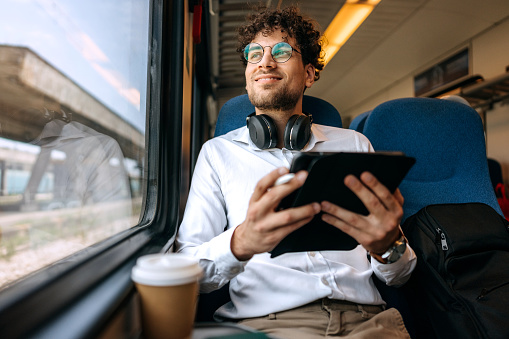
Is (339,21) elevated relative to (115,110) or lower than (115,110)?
elevated

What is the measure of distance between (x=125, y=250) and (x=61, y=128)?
38 cm

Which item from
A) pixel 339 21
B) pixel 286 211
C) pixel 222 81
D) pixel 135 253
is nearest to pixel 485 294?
pixel 286 211

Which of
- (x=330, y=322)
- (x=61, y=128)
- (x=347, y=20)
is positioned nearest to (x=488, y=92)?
(x=347, y=20)

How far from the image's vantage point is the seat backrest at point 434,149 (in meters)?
1.52

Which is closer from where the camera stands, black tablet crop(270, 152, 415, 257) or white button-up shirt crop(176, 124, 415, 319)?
black tablet crop(270, 152, 415, 257)

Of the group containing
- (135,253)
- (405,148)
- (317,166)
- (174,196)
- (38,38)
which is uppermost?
(38,38)

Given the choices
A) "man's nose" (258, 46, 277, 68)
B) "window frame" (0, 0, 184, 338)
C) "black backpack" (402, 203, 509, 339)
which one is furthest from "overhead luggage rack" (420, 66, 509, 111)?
"window frame" (0, 0, 184, 338)

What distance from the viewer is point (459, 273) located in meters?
1.26

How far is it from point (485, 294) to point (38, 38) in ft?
4.82

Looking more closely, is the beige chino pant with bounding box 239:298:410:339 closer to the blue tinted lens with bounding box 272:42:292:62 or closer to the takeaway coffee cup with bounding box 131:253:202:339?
the takeaway coffee cup with bounding box 131:253:202:339

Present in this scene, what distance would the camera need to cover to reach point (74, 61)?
2.80 feet

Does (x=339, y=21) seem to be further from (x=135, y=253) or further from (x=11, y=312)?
(x=11, y=312)

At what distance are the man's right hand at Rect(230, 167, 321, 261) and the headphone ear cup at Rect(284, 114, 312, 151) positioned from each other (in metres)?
0.61

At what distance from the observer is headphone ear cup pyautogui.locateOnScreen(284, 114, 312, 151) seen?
4.58 feet
